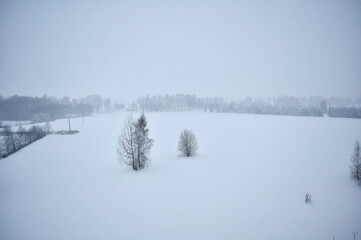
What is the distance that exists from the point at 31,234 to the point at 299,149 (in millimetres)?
44829

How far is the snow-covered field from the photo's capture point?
14.1 meters

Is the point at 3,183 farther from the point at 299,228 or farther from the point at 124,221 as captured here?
the point at 299,228

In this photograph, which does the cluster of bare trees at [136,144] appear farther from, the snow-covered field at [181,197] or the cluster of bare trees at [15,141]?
the cluster of bare trees at [15,141]

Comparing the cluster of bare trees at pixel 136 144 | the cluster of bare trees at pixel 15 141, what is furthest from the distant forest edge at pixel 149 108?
the cluster of bare trees at pixel 136 144

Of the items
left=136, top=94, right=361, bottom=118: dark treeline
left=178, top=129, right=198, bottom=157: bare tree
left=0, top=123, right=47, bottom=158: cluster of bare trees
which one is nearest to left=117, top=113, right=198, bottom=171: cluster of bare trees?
left=178, top=129, right=198, bottom=157: bare tree

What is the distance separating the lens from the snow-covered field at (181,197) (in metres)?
14.1

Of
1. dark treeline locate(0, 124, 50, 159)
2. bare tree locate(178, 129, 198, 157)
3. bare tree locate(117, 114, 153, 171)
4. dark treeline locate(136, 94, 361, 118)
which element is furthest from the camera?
dark treeline locate(136, 94, 361, 118)

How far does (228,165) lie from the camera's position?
94.9 ft

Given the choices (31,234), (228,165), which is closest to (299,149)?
(228,165)

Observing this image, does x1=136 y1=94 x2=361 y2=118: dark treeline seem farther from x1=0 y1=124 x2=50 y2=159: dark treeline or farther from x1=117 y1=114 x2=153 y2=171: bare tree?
x1=117 y1=114 x2=153 y2=171: bare tree

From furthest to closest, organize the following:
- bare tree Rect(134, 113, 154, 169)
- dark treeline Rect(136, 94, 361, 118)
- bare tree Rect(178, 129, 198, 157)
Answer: dark treeline Rect(136, 94, 361, 118) < bare tree Rect(178, 129, 198, 157) < bare tree Rect(134, 113, 154, 169)

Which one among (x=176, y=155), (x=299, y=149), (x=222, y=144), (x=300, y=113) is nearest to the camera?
(x=176, y=155)

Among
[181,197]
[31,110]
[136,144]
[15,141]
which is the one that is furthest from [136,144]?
[31,110]

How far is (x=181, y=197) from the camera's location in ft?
62.2
